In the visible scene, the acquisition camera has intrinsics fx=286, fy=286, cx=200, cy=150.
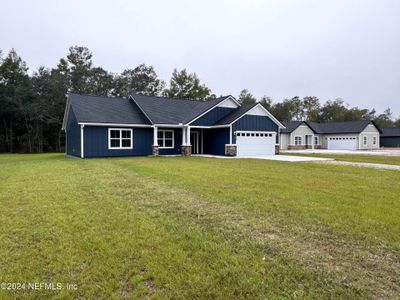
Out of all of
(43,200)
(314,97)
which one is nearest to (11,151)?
(43,200)

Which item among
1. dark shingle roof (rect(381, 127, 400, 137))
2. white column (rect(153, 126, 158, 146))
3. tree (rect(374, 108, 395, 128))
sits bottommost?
white column (rect(153, 126, 158, 146))

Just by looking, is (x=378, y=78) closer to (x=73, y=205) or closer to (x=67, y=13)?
(x=67, y=13)

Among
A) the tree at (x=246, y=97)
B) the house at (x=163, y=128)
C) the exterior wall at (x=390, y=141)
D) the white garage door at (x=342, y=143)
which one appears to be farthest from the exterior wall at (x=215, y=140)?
the exterior wall at (x=390, y=141)

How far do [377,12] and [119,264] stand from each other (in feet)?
62.3

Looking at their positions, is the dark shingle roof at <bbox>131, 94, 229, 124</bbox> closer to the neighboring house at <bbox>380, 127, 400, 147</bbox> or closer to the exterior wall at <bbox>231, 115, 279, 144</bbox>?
the exterior wall at <bbox>231, 115, 279, 144</bbox>

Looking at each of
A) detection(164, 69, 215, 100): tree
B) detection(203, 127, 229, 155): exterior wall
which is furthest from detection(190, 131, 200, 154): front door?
detection(164, 69, 215, 100): tree

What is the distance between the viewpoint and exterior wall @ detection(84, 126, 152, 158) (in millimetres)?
18312

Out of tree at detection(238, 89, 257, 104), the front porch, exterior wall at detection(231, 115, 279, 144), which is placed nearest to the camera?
the front porch

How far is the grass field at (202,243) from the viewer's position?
279cm

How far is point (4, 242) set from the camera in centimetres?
382

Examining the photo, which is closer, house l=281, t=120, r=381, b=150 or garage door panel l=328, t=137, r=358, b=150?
house l=281, t=120, r=381, b=150

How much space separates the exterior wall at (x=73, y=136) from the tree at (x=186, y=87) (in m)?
23.2

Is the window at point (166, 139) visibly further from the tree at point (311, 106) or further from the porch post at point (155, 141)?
the tree at point (311, 106)

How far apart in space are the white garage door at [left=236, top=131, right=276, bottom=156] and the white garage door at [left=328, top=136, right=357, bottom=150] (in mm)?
20400
